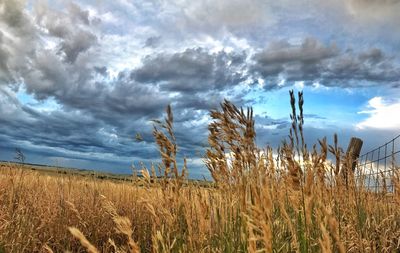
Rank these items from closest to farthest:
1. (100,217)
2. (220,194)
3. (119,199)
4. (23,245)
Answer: (220,194) < (23,245) < (100,217) < (119,199)

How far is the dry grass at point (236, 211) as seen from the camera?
1.77 m

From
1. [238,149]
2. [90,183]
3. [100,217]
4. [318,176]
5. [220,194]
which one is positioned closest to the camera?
[238,149]

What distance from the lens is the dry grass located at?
1770mm

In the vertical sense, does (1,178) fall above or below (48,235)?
above

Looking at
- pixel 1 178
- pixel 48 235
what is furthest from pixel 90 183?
pixel 48 235

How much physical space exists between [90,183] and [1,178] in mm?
1998

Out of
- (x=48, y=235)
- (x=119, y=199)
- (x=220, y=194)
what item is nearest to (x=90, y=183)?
(x=119, y=199)

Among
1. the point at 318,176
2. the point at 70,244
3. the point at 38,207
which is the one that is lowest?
the point at 70,244

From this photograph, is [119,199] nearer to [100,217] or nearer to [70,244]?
[100,217]

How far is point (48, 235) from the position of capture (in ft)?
19.2

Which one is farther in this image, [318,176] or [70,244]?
[70,244]

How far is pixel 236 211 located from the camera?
3049 millimetres

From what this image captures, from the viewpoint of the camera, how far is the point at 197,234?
275cm

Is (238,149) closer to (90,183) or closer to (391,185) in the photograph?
(391,185)
